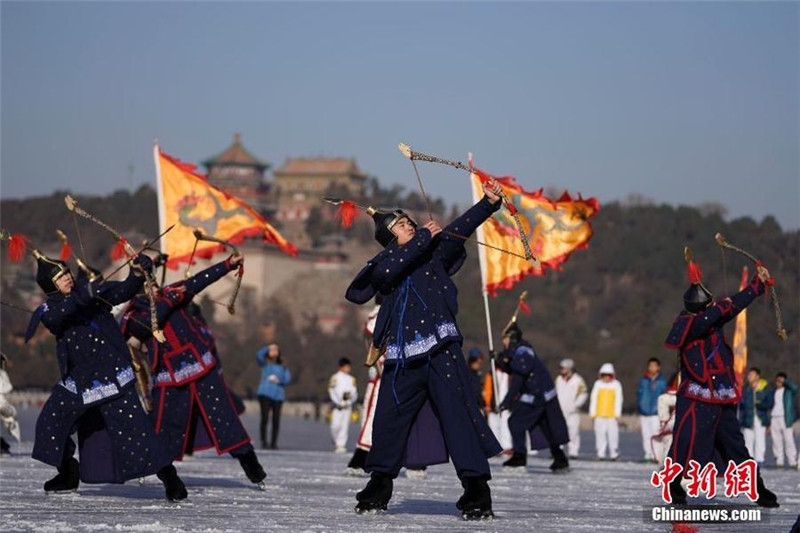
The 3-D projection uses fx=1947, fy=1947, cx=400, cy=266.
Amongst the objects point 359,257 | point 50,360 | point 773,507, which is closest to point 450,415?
point 773,507

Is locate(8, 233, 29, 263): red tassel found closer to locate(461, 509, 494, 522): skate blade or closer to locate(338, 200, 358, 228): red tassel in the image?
locate(338, 200, 358, 228): red tassel

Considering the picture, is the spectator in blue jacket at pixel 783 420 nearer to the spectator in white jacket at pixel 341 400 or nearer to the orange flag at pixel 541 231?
the orange flag at pixel 541 231

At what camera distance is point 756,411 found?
901 inches

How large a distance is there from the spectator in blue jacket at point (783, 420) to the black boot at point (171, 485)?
11726 millimetres

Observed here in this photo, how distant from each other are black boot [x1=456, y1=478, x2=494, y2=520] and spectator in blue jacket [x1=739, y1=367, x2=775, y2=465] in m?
12.2

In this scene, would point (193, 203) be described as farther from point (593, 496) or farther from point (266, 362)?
point (593, 496)

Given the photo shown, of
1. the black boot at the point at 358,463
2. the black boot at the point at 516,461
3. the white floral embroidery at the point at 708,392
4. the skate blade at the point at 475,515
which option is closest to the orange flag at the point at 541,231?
the black boot at the point at 516,461

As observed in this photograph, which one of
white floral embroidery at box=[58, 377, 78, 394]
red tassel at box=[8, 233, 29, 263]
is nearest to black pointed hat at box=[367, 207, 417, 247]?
white floral embroidery at box=[58, 377, 78, 394]

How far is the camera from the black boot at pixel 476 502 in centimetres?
1098

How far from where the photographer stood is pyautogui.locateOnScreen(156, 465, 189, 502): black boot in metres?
12.1

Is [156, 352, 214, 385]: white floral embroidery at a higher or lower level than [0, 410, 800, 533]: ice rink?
higher

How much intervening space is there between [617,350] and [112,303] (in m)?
90.2

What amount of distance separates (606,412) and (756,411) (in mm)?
2700
